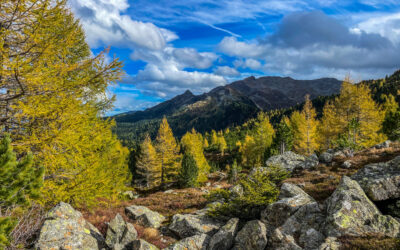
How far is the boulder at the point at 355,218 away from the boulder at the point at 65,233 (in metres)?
8.37

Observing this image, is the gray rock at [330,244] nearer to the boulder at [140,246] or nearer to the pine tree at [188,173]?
the boulder at [140,246]

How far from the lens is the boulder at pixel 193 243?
741 centimetres

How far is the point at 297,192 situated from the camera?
10.1 meters

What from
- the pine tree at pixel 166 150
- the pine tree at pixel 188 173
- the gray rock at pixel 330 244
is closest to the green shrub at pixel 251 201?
the gray rock at pixel 330 244

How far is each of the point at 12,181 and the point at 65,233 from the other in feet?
8.52

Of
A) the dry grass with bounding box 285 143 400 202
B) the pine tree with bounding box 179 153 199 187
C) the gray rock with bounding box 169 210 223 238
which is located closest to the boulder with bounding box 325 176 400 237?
the dry grass with bounding box 285 143 400 202

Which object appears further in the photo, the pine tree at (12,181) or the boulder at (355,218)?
the boulder at (355,218)

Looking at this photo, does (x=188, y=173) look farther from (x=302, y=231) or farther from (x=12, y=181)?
(x=12, y=181)

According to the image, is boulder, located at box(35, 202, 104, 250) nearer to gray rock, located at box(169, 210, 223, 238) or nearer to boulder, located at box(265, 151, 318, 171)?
gray rock, located at box(169, 210, 223, 238)

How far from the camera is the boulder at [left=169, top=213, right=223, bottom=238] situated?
9.01m

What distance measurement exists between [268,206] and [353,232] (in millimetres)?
3414

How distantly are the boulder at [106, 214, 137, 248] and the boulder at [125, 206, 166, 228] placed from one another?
2.36 m

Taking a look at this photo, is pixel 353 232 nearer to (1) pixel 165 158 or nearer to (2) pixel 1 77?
(2) pixel 1 77

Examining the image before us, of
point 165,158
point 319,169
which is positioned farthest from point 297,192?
point 165,158
